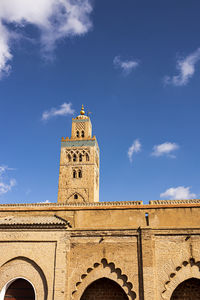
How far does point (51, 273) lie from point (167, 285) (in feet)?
12.4

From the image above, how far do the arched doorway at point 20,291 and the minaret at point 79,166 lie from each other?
1893cm

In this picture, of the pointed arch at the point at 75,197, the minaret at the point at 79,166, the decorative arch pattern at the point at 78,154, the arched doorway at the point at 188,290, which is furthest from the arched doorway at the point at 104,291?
the decorative arch pattern at the point at 78,154

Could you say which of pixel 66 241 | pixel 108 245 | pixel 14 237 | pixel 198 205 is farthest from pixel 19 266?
pixel 198 205

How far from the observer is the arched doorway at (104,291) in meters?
9.87

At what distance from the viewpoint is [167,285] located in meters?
9.35

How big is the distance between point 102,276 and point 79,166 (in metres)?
21.7

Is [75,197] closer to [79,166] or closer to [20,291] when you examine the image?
[79,166]

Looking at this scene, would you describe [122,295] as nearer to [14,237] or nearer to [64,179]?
[14,237]

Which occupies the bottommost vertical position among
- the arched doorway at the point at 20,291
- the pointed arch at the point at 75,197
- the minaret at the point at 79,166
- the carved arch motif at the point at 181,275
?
the arched doorway at the point at 20,291

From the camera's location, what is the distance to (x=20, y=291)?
32.9 feet

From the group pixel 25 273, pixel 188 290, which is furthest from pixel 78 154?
pixel 188 290

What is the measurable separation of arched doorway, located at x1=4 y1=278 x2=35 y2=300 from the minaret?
62.1 ft

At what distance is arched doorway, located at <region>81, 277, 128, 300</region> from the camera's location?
987 cm

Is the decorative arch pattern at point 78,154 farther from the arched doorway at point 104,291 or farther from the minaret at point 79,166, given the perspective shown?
the arched doorway at point 104,291
